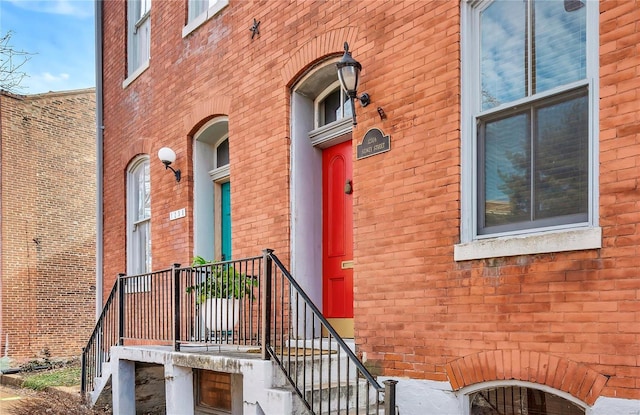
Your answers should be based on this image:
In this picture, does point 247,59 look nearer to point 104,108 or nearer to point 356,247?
point 356,247

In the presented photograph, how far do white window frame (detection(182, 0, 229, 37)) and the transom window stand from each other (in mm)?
4186

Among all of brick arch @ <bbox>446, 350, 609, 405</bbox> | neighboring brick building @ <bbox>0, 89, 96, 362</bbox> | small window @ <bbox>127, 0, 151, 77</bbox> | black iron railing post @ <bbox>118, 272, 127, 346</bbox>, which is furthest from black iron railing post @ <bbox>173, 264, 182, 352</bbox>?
neighboring brick building @ <bbox>0, 89, 96, 362</bbox>

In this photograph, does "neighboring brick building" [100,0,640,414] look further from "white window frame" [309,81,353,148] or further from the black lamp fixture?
the black lamp fixture

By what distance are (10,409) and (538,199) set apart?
862 cm

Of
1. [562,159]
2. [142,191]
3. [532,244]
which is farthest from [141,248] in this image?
[562,159]

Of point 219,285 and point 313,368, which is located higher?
point 219,285

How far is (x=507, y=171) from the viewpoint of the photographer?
4719mm

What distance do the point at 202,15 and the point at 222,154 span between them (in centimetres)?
196

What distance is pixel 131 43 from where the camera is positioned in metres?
10.9

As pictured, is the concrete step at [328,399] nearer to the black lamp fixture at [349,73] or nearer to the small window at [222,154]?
the black lamp fixture at [349,73]

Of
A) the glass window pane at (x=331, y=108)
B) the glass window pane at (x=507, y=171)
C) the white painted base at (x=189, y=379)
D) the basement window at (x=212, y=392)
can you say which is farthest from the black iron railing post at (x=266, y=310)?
the basement window at (x=212, y=392)

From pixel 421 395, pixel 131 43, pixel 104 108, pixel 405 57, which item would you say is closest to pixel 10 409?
pixel 104 108

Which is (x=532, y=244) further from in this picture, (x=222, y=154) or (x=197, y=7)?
(x=197, y=7)

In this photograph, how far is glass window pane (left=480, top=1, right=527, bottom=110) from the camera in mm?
4719
